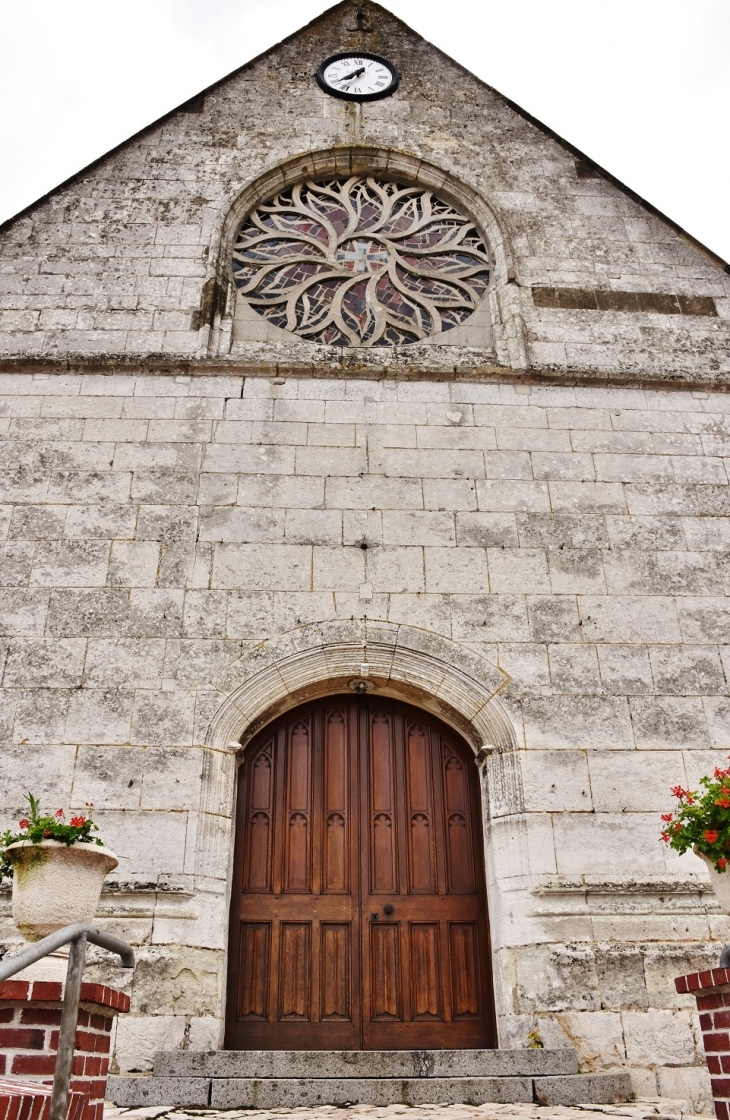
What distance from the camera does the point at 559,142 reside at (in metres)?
8.17

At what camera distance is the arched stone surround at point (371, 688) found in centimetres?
531

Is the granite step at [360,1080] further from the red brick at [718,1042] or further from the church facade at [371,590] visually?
the red brick at [718,1042]

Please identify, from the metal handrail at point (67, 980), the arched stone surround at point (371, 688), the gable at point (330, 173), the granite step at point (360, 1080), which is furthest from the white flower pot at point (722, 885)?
the gable at point (330, 173)

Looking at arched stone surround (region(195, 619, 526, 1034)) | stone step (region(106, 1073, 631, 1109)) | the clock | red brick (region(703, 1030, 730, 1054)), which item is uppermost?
the clock

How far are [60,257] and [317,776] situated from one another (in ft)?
15.1

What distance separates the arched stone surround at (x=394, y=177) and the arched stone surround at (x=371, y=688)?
2.45 m

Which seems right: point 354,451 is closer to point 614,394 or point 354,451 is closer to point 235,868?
point 614,394

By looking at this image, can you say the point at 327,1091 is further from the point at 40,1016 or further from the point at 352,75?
the point at 352,75

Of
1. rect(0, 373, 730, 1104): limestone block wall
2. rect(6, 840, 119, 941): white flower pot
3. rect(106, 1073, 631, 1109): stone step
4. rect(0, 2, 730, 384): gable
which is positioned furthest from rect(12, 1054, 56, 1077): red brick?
rect(0, 2, 730, 384): gable

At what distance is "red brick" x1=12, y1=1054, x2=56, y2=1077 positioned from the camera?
2.95 m

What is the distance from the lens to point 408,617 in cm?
580

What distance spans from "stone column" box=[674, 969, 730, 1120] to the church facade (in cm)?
124

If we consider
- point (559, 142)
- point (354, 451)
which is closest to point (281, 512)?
point (354, 451)

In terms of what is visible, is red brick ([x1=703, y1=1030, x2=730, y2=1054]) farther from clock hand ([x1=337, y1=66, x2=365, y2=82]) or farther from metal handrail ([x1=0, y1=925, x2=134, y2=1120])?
clock hand ([x1=337, y1=66, x2=365, y2=82])
